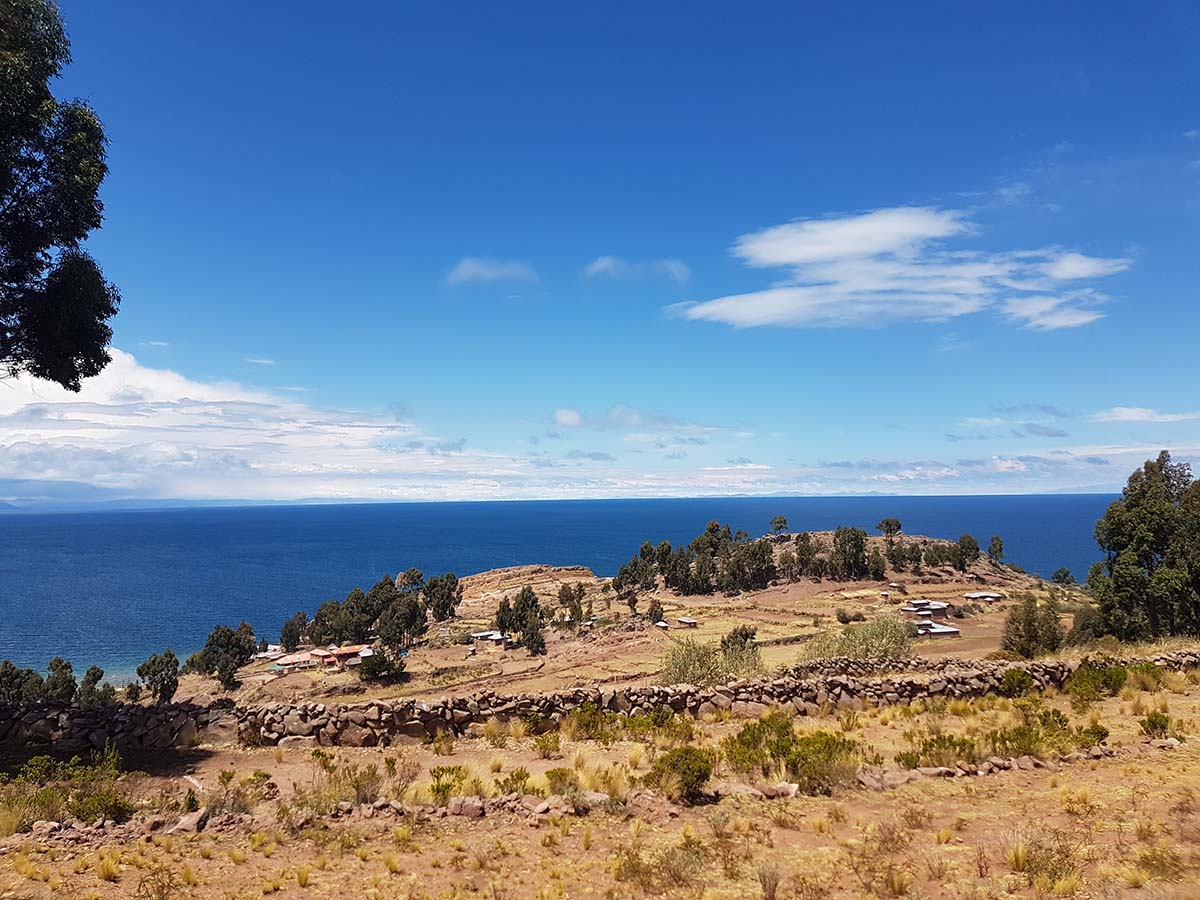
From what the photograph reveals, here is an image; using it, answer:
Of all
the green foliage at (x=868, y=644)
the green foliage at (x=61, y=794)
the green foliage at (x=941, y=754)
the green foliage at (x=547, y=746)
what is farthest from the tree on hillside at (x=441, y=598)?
the green foliage at (x=941, y=754)

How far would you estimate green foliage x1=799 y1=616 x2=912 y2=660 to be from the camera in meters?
27.8

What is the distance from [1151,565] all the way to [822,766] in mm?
32112

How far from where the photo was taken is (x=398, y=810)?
422 inches

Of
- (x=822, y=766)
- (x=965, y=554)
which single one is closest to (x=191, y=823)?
(x=822, y=766)

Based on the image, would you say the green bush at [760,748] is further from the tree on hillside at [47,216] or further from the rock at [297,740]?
the tree on hillside at [47,216]

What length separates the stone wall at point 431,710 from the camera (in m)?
15.2

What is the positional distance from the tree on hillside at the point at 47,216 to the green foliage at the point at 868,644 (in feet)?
89.1

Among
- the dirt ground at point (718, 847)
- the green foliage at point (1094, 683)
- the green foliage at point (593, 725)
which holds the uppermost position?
the dirt ground at point (718, 847)

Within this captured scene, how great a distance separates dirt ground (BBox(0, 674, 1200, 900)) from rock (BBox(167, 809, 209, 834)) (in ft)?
0.64

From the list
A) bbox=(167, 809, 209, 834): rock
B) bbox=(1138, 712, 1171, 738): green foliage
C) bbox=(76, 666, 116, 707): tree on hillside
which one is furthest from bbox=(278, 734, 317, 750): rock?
bbox=(76, 666, 116, 707): tree on hillside

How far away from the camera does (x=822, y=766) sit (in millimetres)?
12023

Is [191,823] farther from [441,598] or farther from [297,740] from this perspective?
[441,598]

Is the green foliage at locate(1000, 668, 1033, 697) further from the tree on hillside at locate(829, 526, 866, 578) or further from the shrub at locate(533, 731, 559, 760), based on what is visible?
the tree on hillside at locate(829, 526, 866, 578)

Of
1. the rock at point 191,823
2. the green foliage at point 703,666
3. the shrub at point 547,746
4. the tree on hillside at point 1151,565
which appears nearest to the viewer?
the rock at point 191,823
